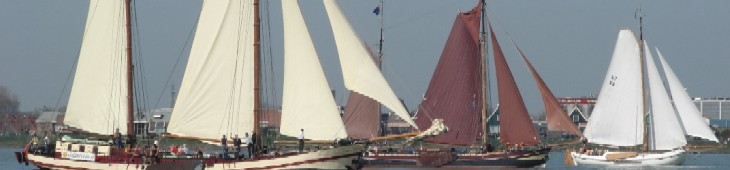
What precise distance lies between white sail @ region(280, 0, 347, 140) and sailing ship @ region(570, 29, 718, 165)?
3963cm

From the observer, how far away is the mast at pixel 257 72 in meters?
63.4

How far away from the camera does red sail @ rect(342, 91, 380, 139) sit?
3472 inches

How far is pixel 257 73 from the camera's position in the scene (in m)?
63.9

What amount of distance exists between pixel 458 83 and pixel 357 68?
28053 millimetres

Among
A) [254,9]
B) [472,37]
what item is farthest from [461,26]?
[254,9]

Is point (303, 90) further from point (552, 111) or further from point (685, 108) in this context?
point (685, 108)

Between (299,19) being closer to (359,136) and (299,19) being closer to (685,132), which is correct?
(359,136)

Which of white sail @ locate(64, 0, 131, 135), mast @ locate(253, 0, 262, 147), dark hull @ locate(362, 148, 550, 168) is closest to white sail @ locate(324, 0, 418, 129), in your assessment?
mast @ locate(253, 0, 262, 147)

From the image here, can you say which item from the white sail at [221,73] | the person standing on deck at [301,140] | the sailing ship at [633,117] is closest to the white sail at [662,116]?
the sailing ship at [633,117]

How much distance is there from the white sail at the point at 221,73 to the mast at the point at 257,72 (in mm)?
432

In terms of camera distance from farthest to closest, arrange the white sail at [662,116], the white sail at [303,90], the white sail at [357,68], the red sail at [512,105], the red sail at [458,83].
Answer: the white sail at [662,116] < the red sail at [458,83] < the red sail at [512,105] < the white sail at [303,90] < the white sail at [357,68]

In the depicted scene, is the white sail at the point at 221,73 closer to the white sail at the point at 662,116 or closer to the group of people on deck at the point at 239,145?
the group of people on deck at the point at 239,145

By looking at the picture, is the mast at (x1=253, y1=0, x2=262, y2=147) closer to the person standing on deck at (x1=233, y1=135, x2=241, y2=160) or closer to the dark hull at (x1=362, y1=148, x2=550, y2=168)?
the person standing on deck at (x1=233, y1=135, x2=241, y2=160)

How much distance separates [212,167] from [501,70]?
29.2 meters
